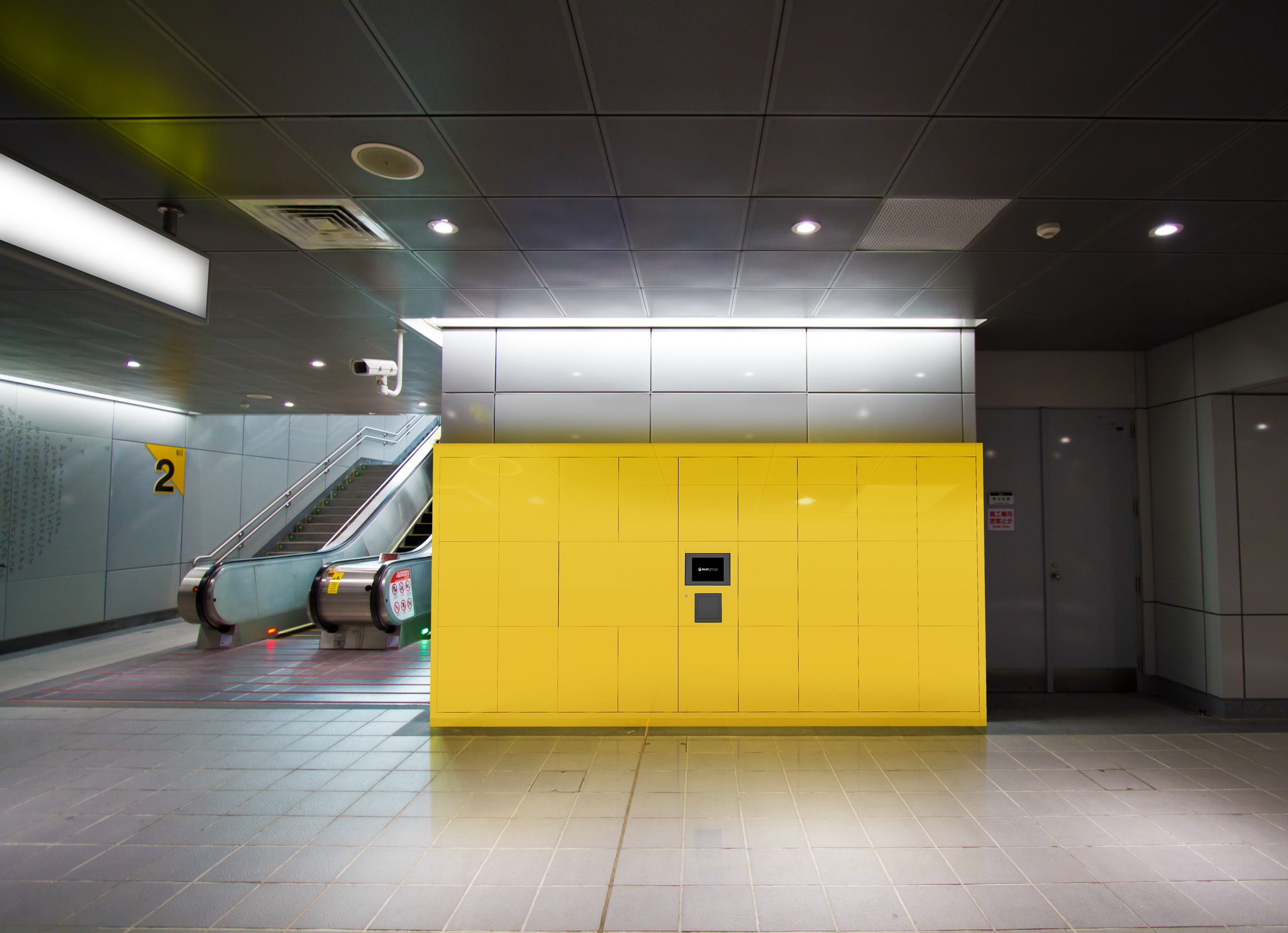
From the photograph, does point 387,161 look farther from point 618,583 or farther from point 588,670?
point 588,670

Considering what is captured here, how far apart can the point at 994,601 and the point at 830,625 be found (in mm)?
2438

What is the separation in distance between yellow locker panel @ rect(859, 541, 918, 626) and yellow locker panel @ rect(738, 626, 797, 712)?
2.20 ft

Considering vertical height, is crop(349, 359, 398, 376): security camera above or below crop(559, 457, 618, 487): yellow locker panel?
above

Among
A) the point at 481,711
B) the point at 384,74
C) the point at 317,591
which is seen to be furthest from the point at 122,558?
the point at 384,74

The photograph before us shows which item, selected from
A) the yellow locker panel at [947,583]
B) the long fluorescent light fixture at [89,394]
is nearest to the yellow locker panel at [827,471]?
the yellow locker panel at [947,583]

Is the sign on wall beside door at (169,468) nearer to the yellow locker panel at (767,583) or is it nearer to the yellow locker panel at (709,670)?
the yellow locker panel at (709,670)

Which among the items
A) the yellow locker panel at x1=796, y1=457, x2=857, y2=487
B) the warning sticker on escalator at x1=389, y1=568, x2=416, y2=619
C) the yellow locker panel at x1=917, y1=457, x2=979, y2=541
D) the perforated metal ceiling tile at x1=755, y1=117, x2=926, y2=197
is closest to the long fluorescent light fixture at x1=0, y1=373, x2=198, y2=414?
the warning sticker on escalator at x1=389, y1=568, x2=416, y2=619

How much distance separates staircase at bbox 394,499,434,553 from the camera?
40.2ft

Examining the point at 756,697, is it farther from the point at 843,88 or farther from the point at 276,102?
the point at 276,102

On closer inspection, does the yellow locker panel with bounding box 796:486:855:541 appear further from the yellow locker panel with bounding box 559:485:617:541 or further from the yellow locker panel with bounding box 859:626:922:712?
the yellow locker panel with bounding box 559:485:617:541

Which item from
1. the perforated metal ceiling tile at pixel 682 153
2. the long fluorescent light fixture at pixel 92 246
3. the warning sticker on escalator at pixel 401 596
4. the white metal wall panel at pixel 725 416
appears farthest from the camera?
the warning sticker on escalator at pixel 401 596

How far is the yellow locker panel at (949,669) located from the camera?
532 centimetres

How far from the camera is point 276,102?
2.56 metres

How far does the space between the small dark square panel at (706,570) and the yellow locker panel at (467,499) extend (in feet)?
5.33
